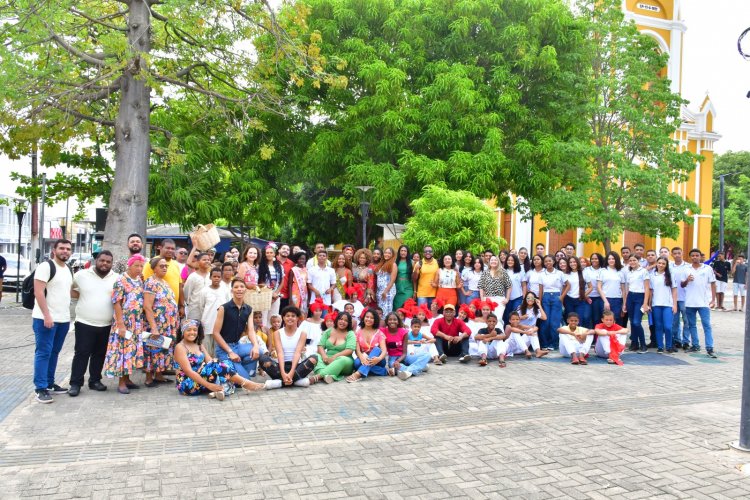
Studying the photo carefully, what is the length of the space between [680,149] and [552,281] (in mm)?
26046

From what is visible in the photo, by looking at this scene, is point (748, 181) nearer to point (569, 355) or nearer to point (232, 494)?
point (569, 355)

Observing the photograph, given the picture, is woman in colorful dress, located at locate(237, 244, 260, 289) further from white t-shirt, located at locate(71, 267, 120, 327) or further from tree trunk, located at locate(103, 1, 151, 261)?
tree trunk, located at locate(103, 1, 151, 261)

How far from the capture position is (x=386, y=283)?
455 inches

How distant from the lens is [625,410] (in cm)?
711

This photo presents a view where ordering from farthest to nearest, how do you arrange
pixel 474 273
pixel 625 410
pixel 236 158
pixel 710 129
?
pixel 710 129
pixel 236 158
pixel 474 273
pixel 625 410

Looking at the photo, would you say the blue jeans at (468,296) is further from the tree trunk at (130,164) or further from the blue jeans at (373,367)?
the tree trunk at (130,164)

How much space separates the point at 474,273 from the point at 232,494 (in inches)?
297

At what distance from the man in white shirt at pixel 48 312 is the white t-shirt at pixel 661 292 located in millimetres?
9428

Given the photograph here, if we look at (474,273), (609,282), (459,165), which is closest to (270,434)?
(474,273)

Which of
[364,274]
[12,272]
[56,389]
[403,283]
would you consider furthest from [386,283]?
[12,272]

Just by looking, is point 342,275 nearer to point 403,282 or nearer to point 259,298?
point 403,282

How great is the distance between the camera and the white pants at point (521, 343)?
10586 millimetres

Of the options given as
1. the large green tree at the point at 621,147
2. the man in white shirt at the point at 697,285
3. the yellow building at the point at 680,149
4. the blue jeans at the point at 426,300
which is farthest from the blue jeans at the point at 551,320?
the yellow building at the point at 680,149

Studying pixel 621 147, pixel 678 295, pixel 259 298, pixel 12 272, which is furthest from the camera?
pixel 12 272
